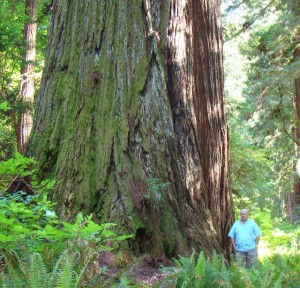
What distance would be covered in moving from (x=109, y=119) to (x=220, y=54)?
99.6 inches

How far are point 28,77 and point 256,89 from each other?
8.96 m

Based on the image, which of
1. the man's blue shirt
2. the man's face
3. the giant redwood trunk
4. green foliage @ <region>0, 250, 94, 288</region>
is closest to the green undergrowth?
green foliage @ <region>0, 250, 94, 288</region>

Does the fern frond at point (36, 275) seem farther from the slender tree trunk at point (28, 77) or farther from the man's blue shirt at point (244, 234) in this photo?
the slender tree trunk at point (28, 77)

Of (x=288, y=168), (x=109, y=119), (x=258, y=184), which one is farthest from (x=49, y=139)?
(x=288, y=168)

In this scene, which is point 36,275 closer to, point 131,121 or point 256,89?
point 131,121

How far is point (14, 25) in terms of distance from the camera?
38.1 feet

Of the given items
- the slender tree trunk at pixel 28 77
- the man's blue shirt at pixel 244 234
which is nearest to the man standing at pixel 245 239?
the man's blue shirt at pixel 244 234

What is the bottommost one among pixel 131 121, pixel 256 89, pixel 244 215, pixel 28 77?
pixel 244 215

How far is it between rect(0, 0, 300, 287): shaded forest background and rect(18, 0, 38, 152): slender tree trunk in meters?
0.10

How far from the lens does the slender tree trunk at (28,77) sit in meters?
11.5

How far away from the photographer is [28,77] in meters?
12.5

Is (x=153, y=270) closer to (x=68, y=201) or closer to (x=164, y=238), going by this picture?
(x=164, y=238)

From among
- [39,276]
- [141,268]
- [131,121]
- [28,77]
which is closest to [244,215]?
[131,121]

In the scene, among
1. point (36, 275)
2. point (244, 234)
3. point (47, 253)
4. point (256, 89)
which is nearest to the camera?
point (36, 275)
